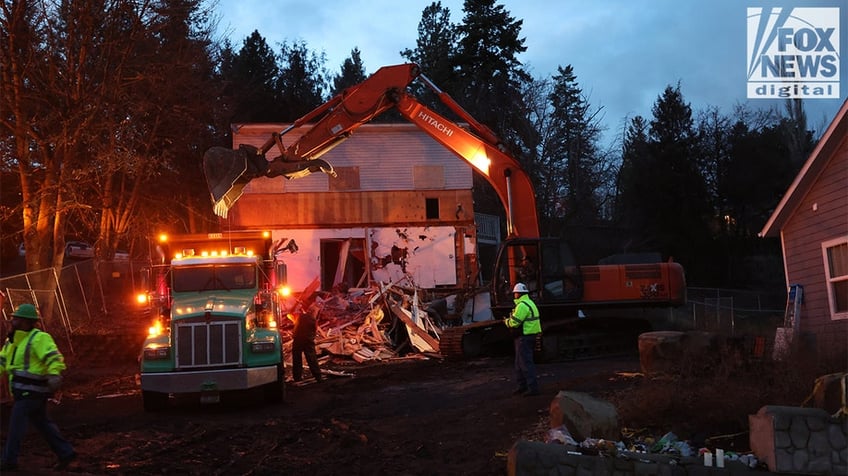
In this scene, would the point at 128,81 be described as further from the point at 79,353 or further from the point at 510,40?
the point at 510,40

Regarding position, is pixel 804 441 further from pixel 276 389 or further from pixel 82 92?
pixel 82 92

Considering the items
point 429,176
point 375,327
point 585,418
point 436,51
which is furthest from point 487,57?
point 585,418

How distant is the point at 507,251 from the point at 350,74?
45.3 m

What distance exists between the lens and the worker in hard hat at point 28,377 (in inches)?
336

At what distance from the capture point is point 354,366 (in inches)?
806

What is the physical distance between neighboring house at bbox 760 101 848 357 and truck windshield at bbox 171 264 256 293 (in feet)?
33.9

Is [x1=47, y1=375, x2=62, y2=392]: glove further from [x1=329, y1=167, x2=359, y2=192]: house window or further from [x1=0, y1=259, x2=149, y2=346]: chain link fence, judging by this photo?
[x1=329, y1=167, x2=359, y2=192]: house window

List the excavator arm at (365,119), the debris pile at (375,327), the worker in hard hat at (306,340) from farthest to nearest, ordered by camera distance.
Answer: the debris pile at (375,327) < the excavator arm at (365,119) < the worker in hard hat at (306,340)

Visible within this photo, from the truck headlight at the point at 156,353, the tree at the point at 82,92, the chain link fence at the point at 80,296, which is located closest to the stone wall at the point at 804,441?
the truck headlight at the point at 156,353

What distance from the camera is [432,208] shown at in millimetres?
32000

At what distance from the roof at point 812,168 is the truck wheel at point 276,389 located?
10.9 m

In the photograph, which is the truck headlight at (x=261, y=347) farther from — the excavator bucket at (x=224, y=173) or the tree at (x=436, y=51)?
the tree at (x=436, y=51)

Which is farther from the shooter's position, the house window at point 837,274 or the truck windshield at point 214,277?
the house window at point 837,274

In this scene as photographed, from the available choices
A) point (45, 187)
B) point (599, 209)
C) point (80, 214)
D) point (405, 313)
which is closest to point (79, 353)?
point (45, 187)
